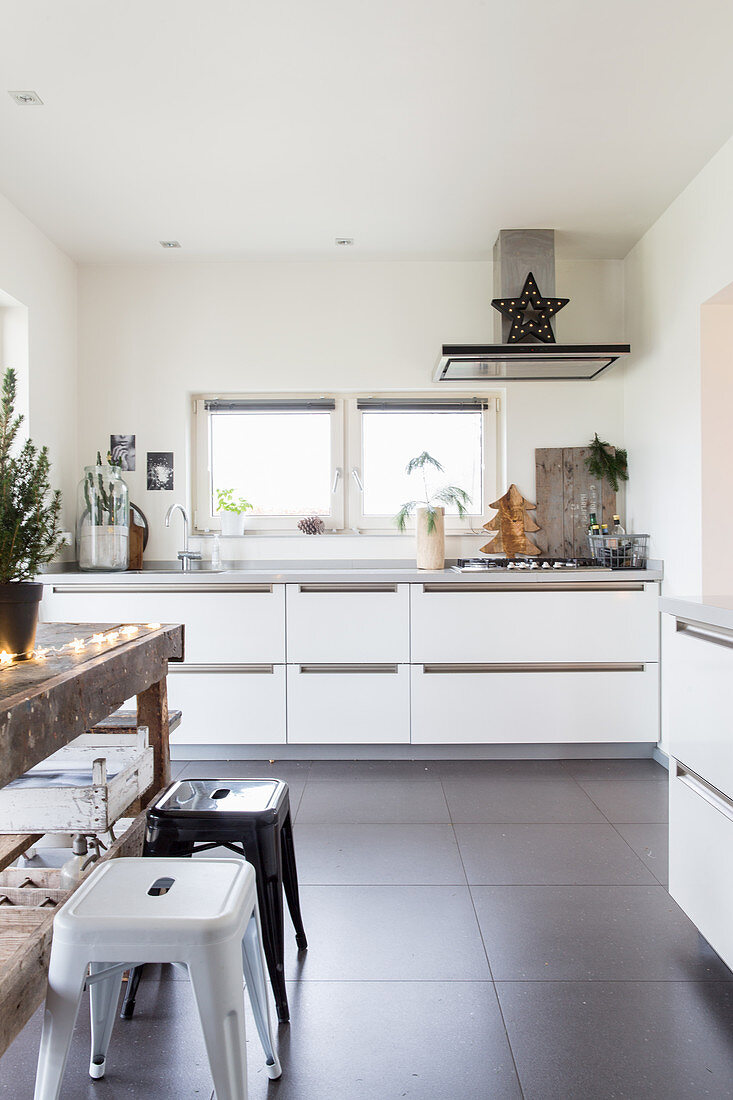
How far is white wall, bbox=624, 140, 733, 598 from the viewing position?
9.82ft

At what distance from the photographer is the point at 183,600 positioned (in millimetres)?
3506

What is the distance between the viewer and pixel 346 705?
138 inches

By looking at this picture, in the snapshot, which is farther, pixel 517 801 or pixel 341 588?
pixel 341 588

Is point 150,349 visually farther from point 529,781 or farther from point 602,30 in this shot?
point 529,781

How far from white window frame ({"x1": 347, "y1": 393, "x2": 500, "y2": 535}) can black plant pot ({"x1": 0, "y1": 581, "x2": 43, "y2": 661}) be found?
2.90 meters

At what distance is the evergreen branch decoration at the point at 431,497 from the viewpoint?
13.2 feet

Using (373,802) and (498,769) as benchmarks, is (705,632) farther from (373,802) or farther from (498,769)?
(498,769)

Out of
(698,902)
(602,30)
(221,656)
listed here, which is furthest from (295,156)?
(698,902)

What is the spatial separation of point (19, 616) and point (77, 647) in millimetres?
206

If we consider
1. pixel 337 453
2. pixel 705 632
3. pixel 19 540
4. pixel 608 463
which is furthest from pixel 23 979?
pixel 608 463

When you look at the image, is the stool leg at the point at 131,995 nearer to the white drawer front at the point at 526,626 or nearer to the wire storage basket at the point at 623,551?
the white drawer front at the point at 526,626

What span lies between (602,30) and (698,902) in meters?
2.44

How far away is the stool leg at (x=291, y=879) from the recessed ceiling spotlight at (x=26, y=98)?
2.52 metres

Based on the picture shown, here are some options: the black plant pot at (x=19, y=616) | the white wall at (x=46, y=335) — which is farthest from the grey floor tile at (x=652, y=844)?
the white wall at (x=46, y=335)
